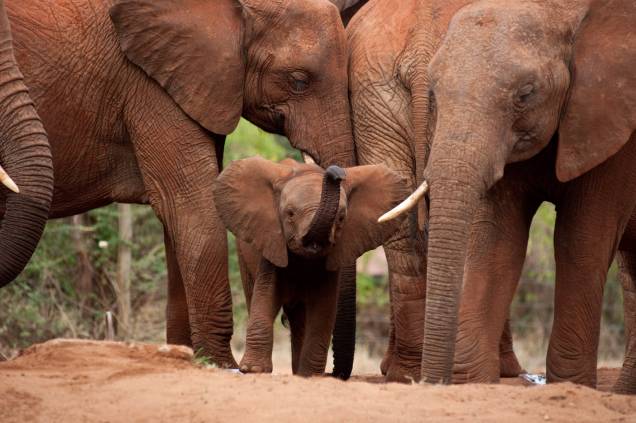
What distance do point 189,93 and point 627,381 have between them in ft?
10.2

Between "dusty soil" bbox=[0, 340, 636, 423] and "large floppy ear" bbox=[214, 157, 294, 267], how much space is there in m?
1.48

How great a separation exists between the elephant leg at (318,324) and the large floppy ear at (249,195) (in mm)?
428

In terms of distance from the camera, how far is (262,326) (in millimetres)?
8836

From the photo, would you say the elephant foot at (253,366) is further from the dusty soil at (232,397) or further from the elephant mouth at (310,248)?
the dusty soil at (232,397)

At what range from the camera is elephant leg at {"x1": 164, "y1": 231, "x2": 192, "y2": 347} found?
10648 mm

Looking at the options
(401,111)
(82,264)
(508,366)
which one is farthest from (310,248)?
(82,264)

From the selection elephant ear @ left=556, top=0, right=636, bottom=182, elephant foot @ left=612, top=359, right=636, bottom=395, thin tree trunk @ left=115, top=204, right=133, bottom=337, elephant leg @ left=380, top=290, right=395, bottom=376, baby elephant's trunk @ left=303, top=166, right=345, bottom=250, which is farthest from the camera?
thin tree trunk @ left=115, top=204, right=133, bottom=337

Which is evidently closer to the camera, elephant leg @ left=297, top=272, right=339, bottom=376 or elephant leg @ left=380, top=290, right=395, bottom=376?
elephant leg @ left=297, top=272, right=339, bottom=376

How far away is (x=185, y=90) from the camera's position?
9.72 m

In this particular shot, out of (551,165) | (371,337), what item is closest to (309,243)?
(551,165)

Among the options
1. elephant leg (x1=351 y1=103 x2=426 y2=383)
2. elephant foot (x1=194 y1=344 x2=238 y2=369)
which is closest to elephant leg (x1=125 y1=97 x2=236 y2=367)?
elephant foot (x1=194 y1=344 x2=238 y2=369)

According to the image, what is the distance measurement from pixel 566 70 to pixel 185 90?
237 cm

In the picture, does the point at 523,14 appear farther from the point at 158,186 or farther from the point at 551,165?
the point at 158,186

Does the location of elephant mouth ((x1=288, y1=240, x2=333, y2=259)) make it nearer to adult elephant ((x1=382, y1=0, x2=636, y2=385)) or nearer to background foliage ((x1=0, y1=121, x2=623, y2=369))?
adult elephant ((x1=382, y1=0, x2=636, y2=385))
